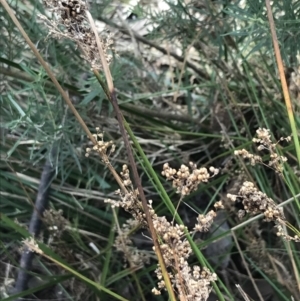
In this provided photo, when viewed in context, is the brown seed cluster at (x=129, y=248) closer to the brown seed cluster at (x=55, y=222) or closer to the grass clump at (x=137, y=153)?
the grass clump at (x=137, y=153)

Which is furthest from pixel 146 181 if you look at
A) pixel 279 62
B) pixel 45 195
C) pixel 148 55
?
pixel 279 62

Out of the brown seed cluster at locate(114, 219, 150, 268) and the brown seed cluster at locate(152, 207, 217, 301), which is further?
the brown seed cluster at locate(114, 219, 150, 268)

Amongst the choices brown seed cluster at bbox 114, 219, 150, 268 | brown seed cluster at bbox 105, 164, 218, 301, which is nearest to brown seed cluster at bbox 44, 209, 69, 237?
brown seed cluster at bbox 114, 219, 150, 268

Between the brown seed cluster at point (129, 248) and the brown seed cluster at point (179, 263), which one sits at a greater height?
the brown seed cluster at point (179, 263)

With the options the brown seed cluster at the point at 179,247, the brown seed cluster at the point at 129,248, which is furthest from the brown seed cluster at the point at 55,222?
the brown seed cluster at the point at 179,247

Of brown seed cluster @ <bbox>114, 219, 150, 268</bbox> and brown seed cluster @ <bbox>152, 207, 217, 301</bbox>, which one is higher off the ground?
brown seed cluster @ <bbox>152, 207, 217, 301</bbox>

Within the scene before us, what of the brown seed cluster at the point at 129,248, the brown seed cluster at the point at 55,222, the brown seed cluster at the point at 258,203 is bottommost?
the brown seed cluster at the point at 129,248

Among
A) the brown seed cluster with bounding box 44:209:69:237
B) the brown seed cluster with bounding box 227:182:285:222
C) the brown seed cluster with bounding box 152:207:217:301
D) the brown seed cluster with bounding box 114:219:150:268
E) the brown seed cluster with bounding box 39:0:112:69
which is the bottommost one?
the brown seed cluster with bounding box 114:219:150:268

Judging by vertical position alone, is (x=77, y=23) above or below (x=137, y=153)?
above

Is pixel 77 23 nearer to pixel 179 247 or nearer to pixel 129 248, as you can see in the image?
pixel 179 247

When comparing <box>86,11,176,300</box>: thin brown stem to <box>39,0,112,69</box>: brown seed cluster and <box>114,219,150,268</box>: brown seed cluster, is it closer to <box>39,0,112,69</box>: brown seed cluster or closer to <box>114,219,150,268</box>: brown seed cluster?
<box>39,0,112,69</box>: brown seed cluster

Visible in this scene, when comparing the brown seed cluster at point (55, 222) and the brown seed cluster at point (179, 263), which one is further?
the brown seed cluster at point (55, 222)

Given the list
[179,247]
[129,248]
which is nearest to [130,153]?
[179,247]

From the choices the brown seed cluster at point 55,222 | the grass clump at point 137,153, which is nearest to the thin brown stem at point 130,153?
the grass clump at point 137,153
